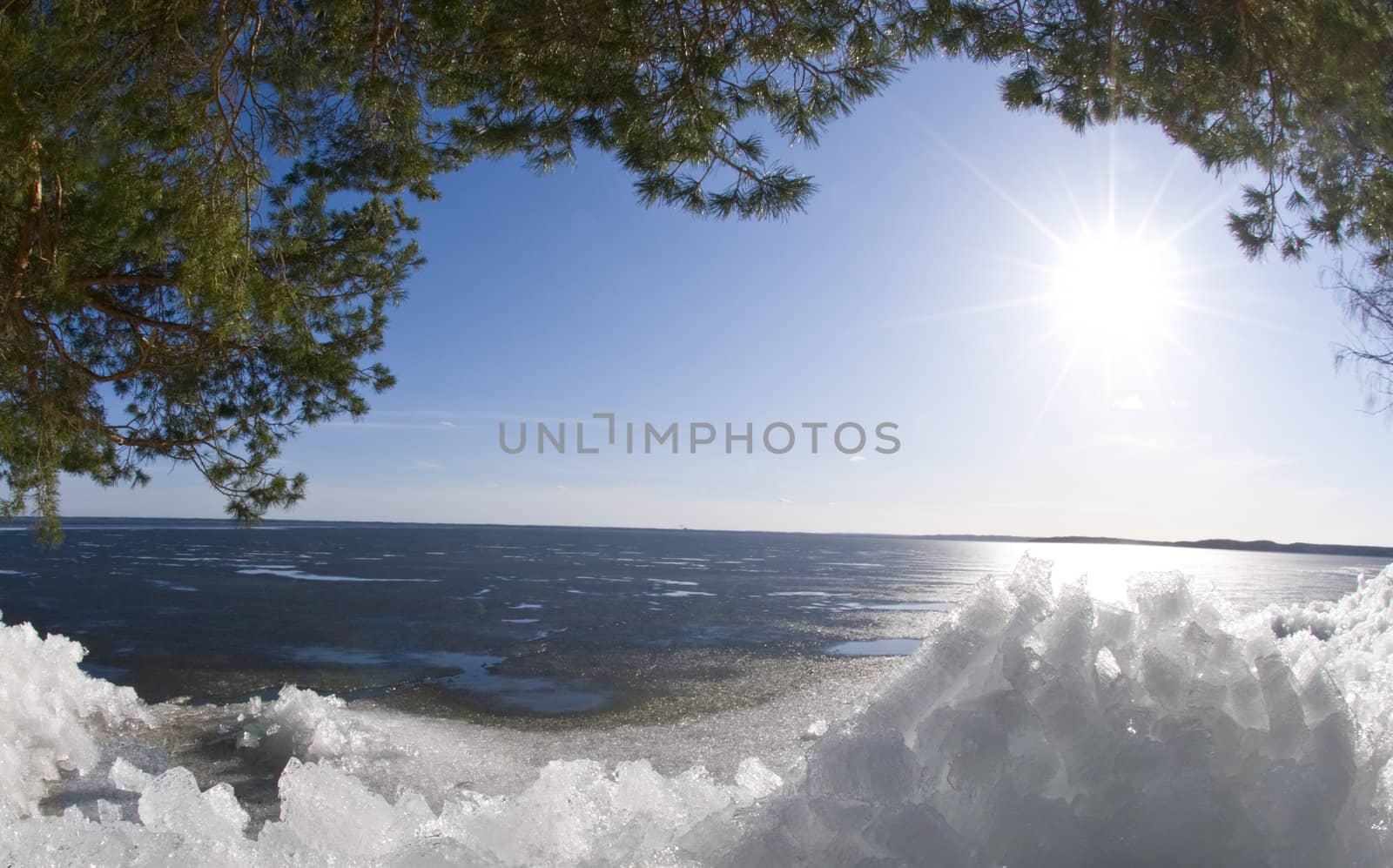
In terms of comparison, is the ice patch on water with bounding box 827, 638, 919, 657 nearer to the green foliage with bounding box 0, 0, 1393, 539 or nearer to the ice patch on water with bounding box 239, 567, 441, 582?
the green foliage with bounding box 0, 0, 1393, 539

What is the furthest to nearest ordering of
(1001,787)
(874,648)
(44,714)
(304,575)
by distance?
Result: (304,575) < (874,648) < (44,714) < (1001,787)

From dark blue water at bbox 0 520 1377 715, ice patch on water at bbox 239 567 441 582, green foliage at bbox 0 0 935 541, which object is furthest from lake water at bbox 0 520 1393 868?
ice patch on water at bbox 239 567 441 582

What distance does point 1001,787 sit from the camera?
4.07 feet

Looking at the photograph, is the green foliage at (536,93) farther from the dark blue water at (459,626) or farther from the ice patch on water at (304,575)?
the ice patch on water at (304,575)

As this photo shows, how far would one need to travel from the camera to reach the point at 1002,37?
5414 mm

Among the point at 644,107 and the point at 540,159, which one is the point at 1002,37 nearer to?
the point at 644,107

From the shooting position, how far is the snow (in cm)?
117

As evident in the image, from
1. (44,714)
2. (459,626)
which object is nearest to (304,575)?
(459,626)

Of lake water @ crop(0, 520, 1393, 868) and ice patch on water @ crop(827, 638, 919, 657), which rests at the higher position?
lake water @ crop(0, 520, 1393, 868)

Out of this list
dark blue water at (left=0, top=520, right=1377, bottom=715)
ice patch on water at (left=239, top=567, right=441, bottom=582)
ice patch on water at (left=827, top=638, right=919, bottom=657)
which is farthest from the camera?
ice patch on water at (left=239, top=567, right=441, bottom=582)

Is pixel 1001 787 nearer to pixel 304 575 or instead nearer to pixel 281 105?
pixel 281 105

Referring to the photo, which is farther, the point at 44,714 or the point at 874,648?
the point at 874,648

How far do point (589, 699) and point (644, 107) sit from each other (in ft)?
18.4

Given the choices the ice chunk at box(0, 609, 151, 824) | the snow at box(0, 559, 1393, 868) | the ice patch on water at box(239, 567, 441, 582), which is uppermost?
the snow at box(0, 559, 1393, 868)
